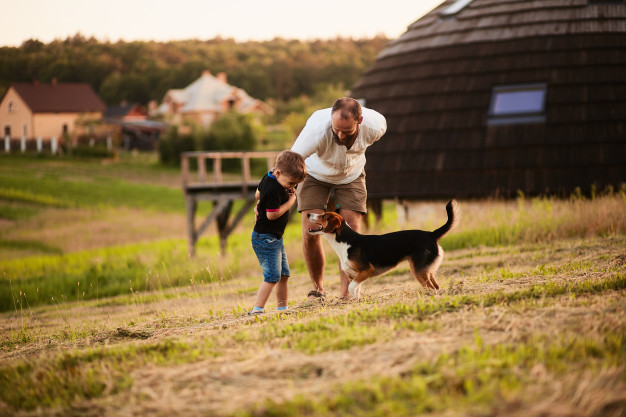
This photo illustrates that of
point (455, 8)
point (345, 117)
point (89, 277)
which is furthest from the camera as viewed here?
point (455, 8)

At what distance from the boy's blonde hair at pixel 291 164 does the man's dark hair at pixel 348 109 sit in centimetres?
50

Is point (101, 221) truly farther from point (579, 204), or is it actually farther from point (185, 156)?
point (579, 204)

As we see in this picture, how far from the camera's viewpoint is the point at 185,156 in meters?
20.0

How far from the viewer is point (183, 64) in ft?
192

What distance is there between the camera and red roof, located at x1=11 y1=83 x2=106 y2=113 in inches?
849

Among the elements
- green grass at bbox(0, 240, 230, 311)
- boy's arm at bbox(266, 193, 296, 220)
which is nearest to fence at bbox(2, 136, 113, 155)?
green grass at bbox(0, 240, 230, 311)

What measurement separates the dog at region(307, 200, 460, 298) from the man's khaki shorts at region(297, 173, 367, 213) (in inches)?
14.6

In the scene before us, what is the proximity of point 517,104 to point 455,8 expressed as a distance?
4.07m

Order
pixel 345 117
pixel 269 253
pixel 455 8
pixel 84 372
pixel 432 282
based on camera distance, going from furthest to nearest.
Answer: pixel 455 8
pixel 269 253
pixel 432 282
pixel 345 117
pixel 84 372

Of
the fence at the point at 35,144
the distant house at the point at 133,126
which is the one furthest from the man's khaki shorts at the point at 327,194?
the distant house at the point at 133,126

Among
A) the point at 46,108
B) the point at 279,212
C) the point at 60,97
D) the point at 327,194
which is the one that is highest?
the point at 60,97

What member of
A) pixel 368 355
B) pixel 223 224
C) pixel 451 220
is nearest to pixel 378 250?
pixel 451 220

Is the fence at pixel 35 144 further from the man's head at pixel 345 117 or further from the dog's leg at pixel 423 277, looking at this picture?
the dog's leg at pixel 423 277

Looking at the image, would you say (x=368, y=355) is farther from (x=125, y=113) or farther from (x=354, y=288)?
(x=125, y=113)
